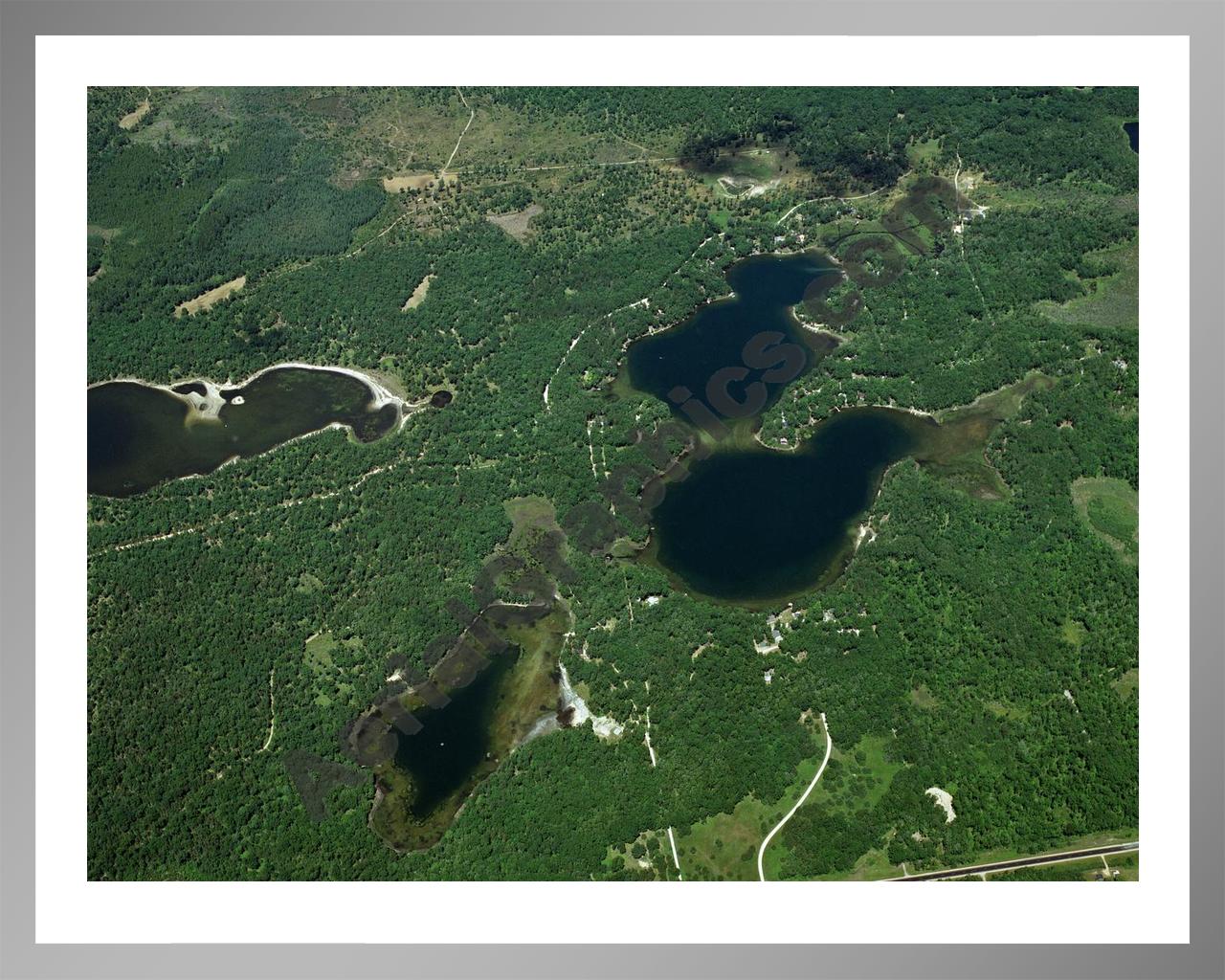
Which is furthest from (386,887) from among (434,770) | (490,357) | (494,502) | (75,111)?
(490,357)

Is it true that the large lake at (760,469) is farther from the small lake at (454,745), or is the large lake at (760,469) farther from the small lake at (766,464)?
the small lake at (454,745)

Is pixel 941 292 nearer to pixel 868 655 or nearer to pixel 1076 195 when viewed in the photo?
pixel 1076 195

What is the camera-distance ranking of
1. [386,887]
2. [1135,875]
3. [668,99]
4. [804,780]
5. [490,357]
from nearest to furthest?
[386,887]
[1135,875]
[804,780]
[490,357]
[668,99]

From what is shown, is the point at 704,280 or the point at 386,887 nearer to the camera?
the point at 386,887

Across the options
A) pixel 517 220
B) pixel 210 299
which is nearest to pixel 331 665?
pixel 210 299

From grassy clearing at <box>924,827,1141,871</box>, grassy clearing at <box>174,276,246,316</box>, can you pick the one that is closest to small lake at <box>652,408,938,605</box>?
grassy clearing at <box>924,827,1141,871</box>
